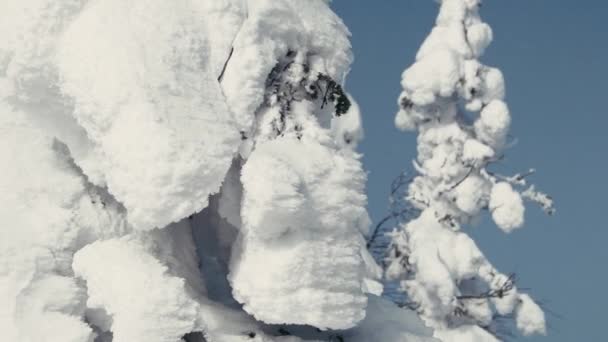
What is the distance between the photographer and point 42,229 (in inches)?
235

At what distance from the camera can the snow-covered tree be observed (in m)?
16.7

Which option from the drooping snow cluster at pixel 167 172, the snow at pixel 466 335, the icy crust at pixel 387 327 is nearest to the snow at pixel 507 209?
the snow at pixel 466 335

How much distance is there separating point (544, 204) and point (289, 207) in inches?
489

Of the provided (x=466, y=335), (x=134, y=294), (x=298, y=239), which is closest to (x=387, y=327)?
(x=298, y=239)

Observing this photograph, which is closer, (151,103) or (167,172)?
(167,172)

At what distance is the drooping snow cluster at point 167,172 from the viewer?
561 centimetres

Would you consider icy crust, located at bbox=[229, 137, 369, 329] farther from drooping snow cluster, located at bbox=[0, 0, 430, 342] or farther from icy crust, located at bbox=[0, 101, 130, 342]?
icy crust, located at bbox=[0, 101, 130, 342]

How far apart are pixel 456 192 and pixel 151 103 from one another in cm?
1235

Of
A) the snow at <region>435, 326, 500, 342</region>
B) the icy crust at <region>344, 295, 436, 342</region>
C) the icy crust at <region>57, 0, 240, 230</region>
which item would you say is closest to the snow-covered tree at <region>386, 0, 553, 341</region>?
the snow at <region>435, 326, 500, 342</region>

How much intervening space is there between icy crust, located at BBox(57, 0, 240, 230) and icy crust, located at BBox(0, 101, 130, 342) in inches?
19.4

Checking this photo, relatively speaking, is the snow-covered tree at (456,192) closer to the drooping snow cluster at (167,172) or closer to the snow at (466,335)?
the snow at (466,335)

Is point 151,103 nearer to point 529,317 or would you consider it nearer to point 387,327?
point 387,327

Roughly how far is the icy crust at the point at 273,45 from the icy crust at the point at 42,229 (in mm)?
1119

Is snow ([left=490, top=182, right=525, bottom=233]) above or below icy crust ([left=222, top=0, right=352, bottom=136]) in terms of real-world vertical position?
below
